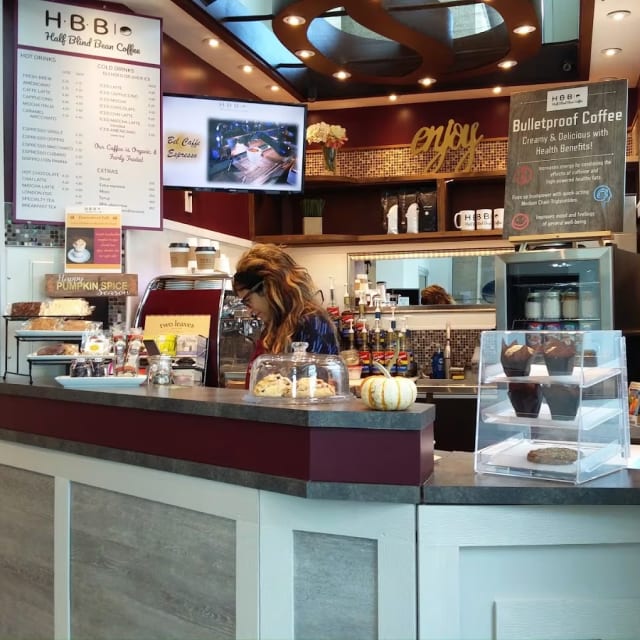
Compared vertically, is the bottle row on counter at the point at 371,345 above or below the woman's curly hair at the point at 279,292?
below

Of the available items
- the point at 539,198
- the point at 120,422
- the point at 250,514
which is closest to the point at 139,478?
the point at 120,422

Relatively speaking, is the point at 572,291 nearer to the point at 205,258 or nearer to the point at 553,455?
the point at 205,258

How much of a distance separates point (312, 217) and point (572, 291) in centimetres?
233

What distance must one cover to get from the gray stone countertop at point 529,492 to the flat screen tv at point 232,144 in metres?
2.77

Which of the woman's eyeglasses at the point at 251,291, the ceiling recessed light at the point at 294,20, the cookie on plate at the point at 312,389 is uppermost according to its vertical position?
the ceiling recessed light at the point at 294,20

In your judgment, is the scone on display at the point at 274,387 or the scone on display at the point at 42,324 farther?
the scone on display at the point at 42,324

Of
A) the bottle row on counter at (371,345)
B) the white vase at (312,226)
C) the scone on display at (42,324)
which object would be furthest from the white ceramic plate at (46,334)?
the white vase at (312,226)

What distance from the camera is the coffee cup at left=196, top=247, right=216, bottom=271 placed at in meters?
4.17

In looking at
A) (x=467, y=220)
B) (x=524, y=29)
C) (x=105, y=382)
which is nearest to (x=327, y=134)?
(x=467, y=220)

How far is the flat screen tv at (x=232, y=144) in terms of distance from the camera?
13.6 feet

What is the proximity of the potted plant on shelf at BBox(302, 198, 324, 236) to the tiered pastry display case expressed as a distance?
3.87 metres

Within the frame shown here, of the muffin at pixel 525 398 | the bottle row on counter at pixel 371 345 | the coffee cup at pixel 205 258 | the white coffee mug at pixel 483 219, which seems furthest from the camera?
the white coffee mug at pixel 483 219

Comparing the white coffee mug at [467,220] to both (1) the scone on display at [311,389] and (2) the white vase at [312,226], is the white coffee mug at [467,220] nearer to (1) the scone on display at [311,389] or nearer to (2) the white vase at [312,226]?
(2) the white vase at [312,226]

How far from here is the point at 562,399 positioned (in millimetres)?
1877
